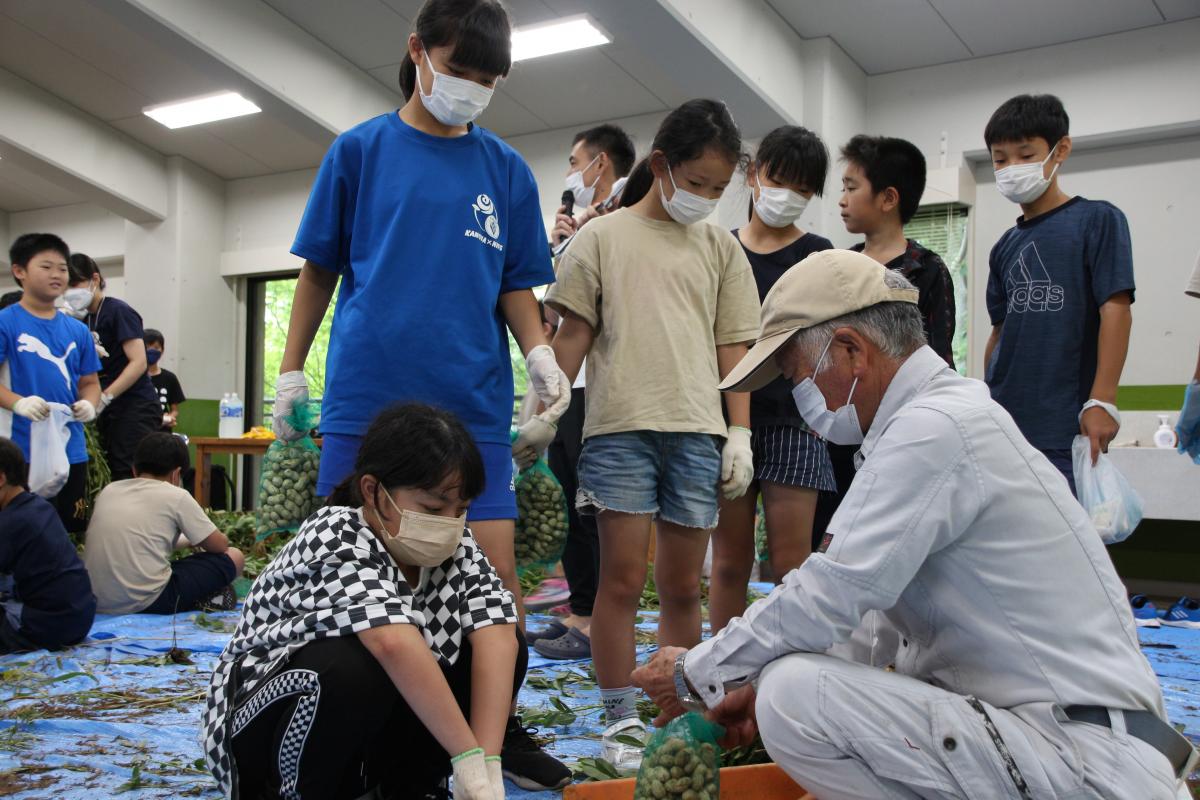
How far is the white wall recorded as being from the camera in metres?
6.02

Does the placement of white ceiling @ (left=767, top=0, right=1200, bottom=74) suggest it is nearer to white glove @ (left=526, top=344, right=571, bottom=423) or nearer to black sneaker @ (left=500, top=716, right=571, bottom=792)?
white glove @ (left=526, top=344, right=571, bottom=423)

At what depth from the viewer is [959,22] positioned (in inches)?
246

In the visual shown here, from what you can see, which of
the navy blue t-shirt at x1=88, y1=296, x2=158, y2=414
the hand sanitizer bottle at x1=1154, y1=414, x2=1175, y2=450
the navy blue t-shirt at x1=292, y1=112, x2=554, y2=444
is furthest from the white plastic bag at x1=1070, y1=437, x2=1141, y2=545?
the navy blue t-shirt at x1=88, y1=296, x2=158, y2=414

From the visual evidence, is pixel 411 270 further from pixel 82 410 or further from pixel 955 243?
pixel 955 243

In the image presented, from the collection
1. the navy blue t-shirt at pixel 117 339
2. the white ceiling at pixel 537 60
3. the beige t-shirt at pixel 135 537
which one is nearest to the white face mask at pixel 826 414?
the beige t-shirt at pixel 135 537

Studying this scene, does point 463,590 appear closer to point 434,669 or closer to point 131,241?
point 434,669

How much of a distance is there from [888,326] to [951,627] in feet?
1.42

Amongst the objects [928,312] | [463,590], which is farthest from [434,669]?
[928,312]

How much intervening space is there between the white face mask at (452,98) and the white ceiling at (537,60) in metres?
3.47

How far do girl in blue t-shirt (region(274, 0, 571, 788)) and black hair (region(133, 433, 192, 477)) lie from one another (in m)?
2.29

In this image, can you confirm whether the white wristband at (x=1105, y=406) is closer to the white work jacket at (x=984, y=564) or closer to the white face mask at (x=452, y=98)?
the white work jacket at (x=984, y=564)

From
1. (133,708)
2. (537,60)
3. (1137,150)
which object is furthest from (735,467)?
(537,60)

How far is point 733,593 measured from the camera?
2580 mm

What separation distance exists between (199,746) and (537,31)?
17.6ft
